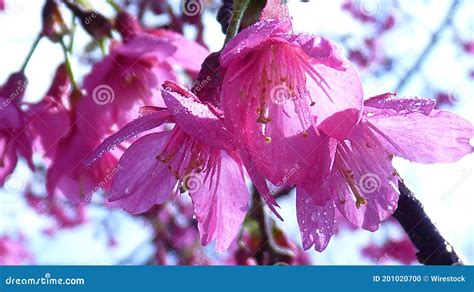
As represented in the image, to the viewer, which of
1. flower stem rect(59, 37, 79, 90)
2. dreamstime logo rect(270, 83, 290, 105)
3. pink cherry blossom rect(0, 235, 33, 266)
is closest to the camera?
dreamstime logo rect(270, 83, 290, 105)

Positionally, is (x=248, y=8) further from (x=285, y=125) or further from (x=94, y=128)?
(x=94, y=128)

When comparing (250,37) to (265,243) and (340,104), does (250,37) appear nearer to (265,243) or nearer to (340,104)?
(340,104)

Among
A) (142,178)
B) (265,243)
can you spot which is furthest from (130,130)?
(265,243)

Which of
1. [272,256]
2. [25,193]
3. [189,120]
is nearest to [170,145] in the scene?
[189,120]

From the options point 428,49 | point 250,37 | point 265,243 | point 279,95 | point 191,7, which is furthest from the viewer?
point 428,49

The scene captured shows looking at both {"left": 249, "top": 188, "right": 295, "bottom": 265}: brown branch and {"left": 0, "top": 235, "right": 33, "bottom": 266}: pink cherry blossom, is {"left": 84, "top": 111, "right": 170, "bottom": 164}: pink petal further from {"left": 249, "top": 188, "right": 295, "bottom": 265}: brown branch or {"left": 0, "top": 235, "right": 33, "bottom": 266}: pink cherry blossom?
{"left": 0, "top": 235, "right": 33, "bottom": 266}: pink cherry blossom

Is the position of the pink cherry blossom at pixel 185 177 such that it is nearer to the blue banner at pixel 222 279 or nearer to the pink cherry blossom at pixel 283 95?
the pink cherry blossom at pixel 283 95
